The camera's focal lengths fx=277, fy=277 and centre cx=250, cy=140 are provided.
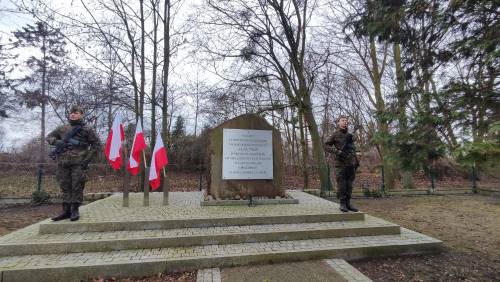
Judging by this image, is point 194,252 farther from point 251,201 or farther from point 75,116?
point 75,116

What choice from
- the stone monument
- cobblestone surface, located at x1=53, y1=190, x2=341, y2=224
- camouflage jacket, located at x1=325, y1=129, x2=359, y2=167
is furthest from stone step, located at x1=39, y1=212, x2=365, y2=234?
the stone monument

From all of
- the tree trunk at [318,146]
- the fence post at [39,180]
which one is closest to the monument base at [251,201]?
the tree trunk at [318,146]

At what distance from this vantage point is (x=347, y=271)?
3.93 m

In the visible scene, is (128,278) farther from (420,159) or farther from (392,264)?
(420,159)

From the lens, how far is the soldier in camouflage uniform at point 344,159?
19.4ft

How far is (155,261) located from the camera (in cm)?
390

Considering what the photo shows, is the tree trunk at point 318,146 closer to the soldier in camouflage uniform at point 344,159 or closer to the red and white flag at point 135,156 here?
the soldier in camouflage uniform at point 344,159

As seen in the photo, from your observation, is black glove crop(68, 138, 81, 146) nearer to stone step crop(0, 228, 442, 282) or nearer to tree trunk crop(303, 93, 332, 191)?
stone step crop(0, 228, 442, 282)

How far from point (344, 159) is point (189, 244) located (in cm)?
355

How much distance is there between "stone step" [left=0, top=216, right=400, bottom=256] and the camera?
165 inches

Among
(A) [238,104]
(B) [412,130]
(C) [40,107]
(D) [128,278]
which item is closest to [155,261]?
(D) [128,278]

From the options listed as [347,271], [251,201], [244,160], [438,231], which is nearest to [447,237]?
[438,231]

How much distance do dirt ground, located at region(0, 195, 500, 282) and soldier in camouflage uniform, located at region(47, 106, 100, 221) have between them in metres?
2.18

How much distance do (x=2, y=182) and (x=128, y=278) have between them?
9361 millimetres
